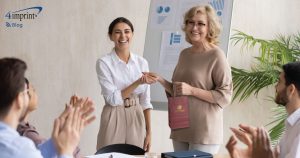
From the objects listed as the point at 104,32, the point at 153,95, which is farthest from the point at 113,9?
the point at 153,95

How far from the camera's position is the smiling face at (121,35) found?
3.79 m

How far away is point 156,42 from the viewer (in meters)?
4.50

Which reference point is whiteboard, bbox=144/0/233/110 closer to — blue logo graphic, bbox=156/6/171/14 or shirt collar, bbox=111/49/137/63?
blue logo graphic, bbox=156/6/171/14

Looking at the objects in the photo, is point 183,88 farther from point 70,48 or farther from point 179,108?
point 70,48

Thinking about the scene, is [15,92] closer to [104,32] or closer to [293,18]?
[104,32]

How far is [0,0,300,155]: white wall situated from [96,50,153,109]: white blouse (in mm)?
1667

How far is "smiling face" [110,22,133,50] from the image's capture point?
3.79 meters

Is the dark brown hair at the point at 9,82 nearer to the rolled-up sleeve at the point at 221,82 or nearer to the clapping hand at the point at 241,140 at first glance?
the clapping hand at the point at 241,140

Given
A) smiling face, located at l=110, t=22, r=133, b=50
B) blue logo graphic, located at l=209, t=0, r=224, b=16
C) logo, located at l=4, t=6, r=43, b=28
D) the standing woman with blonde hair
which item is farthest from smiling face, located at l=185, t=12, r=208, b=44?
logo, located at l=4, t=6, r=43, b=28

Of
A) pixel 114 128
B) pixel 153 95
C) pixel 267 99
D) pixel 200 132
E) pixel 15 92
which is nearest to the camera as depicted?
pixel 15 92

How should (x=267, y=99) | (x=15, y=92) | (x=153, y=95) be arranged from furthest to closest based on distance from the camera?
(x=267, y=99) → (x=153, y=95) → (x=15, y=92)

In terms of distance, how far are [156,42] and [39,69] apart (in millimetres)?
1815

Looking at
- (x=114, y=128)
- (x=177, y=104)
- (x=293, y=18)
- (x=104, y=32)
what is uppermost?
(x=293, y=18)

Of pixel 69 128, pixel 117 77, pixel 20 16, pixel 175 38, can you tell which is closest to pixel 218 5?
pixel 175 38
